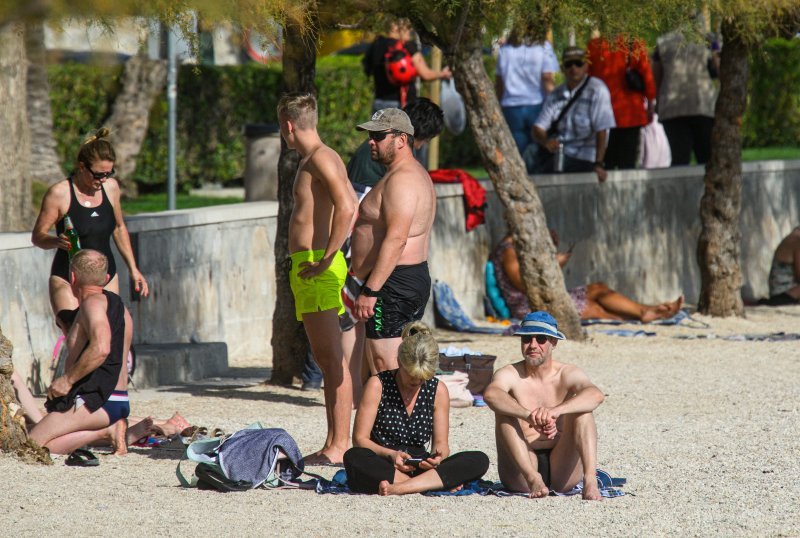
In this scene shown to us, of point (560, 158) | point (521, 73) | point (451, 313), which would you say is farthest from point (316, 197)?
point (521, 73)

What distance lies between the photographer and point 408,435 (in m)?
6.21

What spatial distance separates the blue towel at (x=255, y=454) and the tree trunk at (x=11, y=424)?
93 centimetres

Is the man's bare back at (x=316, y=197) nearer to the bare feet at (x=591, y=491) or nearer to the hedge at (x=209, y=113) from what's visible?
the bare feet at (x=591, y=491)

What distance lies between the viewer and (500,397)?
6.05 meters

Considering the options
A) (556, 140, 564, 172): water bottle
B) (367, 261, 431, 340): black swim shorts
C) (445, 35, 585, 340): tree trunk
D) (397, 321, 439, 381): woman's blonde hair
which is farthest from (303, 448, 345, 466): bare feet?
(556, 140, 564, 172): water bottle

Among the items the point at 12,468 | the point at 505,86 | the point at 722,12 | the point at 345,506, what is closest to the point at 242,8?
the point at 345,506

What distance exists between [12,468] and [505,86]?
904 centimetres

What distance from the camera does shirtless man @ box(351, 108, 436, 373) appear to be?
265 inches

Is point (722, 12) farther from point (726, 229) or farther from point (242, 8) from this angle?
point (242, 8)

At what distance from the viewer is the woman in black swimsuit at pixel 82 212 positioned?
808cm

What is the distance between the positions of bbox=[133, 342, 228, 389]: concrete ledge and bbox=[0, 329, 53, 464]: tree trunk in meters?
2.70

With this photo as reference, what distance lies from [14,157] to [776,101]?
49.6 ft

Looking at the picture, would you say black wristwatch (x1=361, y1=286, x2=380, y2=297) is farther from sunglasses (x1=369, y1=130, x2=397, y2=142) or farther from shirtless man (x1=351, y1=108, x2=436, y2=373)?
sunglasses (x1=369, y1=130, x2=397, y2=142)

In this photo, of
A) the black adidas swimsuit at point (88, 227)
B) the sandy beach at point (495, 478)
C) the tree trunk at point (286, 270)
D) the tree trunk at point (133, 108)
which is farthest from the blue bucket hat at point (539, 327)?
the tree trunk at point (133, 108)
